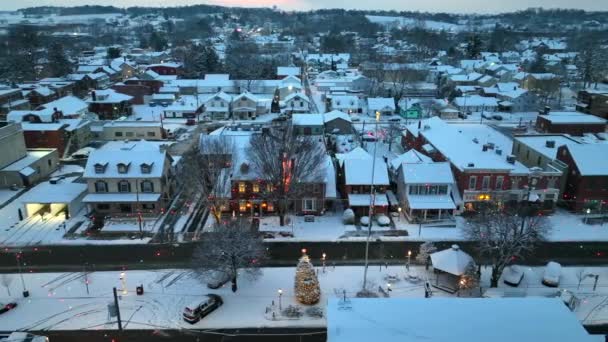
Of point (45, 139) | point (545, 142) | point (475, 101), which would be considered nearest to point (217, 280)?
point (545, 142)

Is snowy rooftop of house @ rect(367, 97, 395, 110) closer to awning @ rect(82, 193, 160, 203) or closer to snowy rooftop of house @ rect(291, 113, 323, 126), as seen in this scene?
snowy rooftop of house @ rect(291, 113, 323, 126)

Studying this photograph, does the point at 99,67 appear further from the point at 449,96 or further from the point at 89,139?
the point at 449,96

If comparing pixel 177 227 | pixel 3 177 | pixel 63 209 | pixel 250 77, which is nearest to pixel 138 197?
pixel 177 227

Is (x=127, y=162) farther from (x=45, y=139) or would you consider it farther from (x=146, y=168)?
(x=45, y=139)

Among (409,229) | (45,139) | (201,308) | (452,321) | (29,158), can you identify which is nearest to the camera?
(452,321)

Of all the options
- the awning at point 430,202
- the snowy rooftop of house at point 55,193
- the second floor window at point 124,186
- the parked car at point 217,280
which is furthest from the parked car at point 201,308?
the snowy rooftop of house at point 55,193

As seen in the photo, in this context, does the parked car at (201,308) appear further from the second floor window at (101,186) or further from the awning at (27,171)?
the awning at (27,171)
